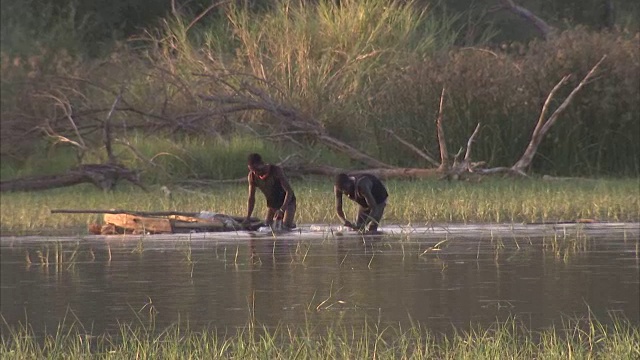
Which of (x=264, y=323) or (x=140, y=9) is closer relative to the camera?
(x=264, y=323)

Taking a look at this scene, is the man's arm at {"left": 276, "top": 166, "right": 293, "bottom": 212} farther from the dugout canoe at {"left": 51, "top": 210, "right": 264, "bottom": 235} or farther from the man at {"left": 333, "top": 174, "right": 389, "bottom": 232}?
the man at {"left": 333, "top": 174, "right": 389, "bottom": 232}

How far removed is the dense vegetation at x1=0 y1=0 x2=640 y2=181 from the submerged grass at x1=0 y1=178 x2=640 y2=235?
3.84 feet

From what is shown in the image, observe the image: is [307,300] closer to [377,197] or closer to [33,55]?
[377,197]

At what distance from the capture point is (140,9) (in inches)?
1703

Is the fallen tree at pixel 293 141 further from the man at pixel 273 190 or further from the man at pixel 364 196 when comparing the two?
the man at pixel 273 190

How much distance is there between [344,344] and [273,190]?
10.2m

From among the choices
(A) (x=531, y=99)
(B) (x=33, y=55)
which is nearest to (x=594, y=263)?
(A) (x=531, y=99)

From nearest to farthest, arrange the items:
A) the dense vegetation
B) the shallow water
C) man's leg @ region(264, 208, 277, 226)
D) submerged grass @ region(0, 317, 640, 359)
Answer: submerged grass @ region(0, 317, 640, 359) → the shallow water → man's leg @ region(264, 208, 277, 226) → the dense vegetation

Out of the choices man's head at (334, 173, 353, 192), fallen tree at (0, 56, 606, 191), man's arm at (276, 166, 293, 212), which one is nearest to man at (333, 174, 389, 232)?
man's head at (334, 173, 353, 192)

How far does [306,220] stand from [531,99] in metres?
8.66

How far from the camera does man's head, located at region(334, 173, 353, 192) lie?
18484mm

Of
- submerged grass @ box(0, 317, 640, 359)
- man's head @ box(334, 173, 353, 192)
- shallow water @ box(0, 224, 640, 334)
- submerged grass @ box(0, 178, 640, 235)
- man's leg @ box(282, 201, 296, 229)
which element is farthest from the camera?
submerged grass @ box(0, 178, 640, 235)

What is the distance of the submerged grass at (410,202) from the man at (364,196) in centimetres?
113

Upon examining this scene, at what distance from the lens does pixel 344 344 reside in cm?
904
